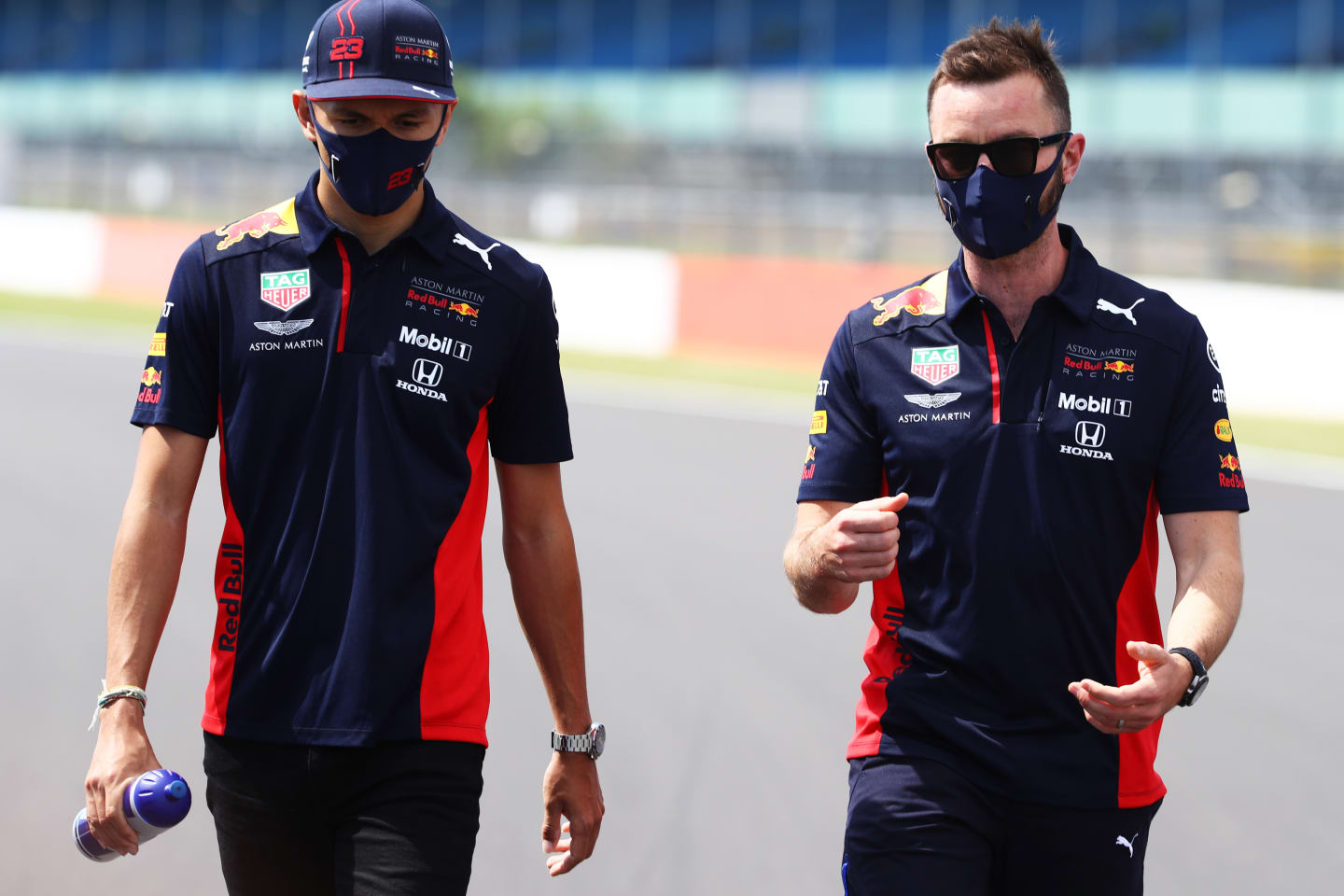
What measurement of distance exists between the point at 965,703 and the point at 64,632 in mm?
6217

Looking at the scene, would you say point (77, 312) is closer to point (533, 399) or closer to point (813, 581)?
point (533, 399)

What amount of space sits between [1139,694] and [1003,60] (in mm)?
1262

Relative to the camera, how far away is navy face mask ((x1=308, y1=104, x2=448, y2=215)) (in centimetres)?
342

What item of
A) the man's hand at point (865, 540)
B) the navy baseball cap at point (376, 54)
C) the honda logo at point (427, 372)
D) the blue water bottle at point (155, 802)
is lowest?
the blue water bottle at point (155, 802)

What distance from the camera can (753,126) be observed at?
3747 centimetres

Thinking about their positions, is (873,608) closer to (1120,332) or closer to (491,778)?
(1120,332)

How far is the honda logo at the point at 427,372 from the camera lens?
342 cm

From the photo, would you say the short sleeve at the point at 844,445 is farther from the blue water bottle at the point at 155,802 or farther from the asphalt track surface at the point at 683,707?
the asphalt track surface at the point at 683,707

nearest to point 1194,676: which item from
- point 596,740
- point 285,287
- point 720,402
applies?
point 596,740

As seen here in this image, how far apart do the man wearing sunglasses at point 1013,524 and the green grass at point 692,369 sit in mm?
14327

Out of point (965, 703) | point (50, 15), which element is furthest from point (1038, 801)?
point (50, 15)

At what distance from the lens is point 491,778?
6762 millimetres

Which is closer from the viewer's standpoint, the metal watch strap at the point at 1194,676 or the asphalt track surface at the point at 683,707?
the metal watch strap at the point at 1194,676

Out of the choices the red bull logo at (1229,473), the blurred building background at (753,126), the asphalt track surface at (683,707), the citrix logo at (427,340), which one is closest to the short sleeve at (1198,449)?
the red bull logo at (1229,473)
